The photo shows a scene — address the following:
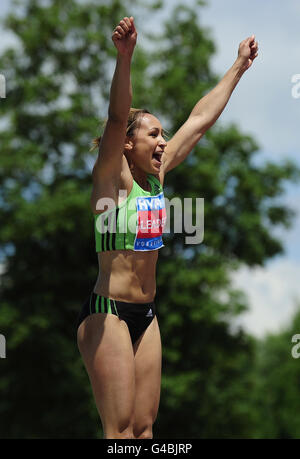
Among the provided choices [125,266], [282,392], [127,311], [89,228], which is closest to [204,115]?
[125,266]

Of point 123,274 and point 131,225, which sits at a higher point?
point 131,225

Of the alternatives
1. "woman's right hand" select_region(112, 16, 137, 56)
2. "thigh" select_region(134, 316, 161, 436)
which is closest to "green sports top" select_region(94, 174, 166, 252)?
"thigh" select_region(134, 316, 161, 436)

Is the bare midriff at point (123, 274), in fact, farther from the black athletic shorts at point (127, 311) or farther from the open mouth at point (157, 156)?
the open mouth at point (157, 156)

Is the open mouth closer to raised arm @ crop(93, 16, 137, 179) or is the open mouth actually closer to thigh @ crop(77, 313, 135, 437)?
raised arm @ crop(93, 16, 137, 179)

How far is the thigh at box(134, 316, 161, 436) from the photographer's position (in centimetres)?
446

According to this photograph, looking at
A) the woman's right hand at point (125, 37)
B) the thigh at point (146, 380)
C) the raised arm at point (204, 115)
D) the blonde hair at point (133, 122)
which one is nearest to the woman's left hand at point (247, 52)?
the raised arm at point (204, 115)

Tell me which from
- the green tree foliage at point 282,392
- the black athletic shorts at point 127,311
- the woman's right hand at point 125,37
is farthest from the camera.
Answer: the green tree foliage at point 282,392

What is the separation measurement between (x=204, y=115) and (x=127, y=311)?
64.6 inches

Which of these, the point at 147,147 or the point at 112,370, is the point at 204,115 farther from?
the point at 112,370

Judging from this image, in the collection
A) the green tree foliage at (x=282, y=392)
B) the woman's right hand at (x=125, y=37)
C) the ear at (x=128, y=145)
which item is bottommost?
the green tree foliage at (x=282, y=392)

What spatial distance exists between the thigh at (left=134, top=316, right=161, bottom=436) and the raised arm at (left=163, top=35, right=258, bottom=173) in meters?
1.29

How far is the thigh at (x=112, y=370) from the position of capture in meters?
4.23

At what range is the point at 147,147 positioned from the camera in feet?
15.1

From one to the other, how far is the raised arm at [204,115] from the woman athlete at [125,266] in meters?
0.40
